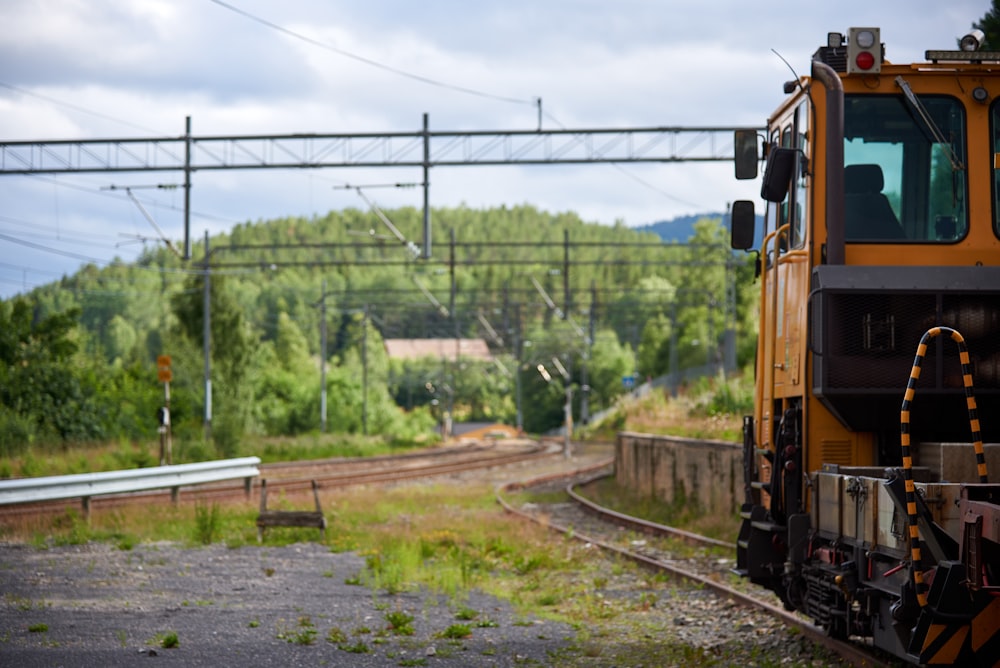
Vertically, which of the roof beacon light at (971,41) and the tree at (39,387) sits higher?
the roof beacon light at (971,41)

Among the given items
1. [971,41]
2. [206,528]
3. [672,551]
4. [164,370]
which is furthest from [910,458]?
[164,370]

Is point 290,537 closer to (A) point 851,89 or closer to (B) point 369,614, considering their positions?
(B) point 369,614

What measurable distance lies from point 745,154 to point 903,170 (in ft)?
4.76

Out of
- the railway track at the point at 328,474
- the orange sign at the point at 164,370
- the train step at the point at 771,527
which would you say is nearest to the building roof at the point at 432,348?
the railway track at the point at 328,474

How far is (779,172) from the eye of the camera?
9375 millimetres

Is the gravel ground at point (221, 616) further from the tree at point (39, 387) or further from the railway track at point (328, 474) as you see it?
the tree at point (39, 387)

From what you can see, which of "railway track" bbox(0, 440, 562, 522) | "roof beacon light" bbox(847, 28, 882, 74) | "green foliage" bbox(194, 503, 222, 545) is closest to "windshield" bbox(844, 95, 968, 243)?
"roof beacon light" bbox(847, 28, 882, 74)

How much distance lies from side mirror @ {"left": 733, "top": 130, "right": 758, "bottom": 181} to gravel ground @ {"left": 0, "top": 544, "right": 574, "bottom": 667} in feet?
13.6

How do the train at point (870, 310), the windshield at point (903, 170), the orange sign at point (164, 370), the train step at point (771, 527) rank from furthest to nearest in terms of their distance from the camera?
the orange sign at point (164, 370), the train step at point (771, 527), the windshield at point (903, 170), the train at point (870, 310)

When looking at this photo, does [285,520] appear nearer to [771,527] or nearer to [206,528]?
[206,528]

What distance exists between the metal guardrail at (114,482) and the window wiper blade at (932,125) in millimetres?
12711

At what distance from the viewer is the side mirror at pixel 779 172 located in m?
9.33

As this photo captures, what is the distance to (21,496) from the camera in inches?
676

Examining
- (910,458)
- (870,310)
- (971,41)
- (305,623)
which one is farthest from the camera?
(305,623)
